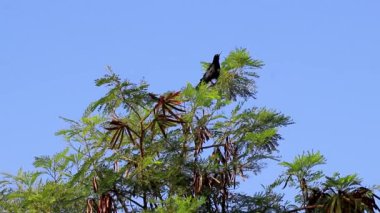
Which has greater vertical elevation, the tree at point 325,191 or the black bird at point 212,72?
the black bird at point 212,72

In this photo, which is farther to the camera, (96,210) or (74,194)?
(74,194)

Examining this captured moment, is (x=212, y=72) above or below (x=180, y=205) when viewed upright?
above

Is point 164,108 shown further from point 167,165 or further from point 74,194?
point 74,194

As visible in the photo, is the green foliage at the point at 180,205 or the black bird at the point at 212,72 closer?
the green foliage at the point at 180,205

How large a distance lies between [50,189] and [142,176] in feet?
6.39

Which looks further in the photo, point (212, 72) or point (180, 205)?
point (212, 72)

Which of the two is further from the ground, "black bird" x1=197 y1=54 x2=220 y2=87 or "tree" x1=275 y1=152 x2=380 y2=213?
"black bird" x1=197 y1=54 x2=220 y2=87

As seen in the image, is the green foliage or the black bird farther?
the black bird

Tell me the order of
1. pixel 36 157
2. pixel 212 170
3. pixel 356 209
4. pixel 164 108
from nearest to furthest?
1. pixel 356 209
2. pixel 164 108
3. pixel 212 170
4. pixel 36 157

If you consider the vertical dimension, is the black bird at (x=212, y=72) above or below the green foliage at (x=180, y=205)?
above

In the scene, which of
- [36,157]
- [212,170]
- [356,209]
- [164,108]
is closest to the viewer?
[356,209]

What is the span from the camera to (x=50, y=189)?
14.7 metres

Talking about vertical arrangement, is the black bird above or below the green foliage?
above

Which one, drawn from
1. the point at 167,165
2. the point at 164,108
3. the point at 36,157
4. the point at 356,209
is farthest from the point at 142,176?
the point at 356,209
